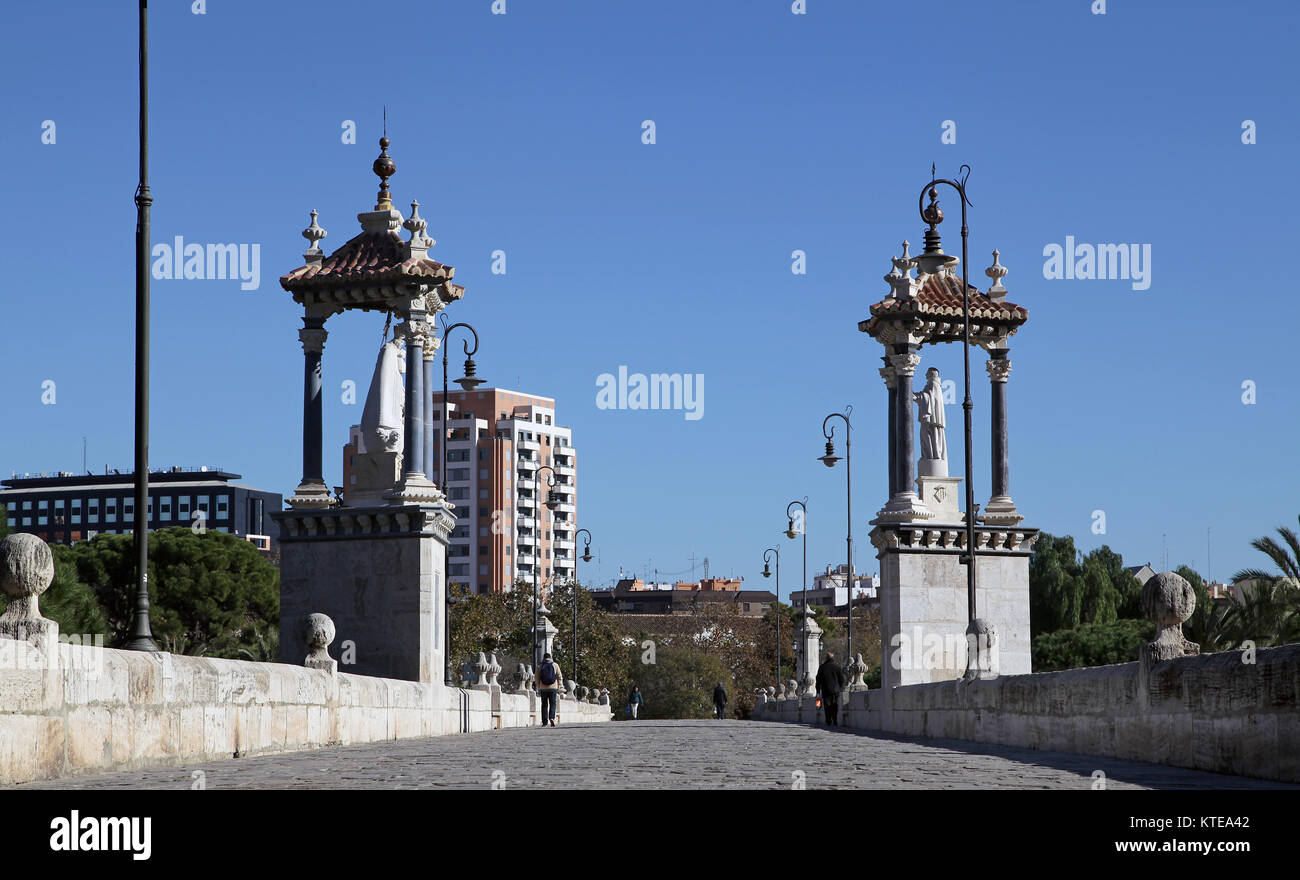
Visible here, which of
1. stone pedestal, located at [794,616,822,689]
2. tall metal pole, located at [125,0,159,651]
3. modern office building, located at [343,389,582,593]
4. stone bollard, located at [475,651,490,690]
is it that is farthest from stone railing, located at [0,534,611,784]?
modern office building, located at [343,389,582,593]

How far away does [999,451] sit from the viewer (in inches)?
1406

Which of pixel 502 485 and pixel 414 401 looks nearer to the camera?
pixel 414 401

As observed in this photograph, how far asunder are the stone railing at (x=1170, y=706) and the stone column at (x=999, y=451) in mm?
16711

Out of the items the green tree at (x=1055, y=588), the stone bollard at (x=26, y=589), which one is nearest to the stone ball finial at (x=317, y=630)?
the stone bollard at (x=26, y=589)

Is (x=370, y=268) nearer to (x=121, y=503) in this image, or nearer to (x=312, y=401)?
(x=312, y=401)

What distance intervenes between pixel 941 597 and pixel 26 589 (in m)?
25.7

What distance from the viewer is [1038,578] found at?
76562mm

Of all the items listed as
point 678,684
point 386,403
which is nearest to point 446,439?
point 386,403

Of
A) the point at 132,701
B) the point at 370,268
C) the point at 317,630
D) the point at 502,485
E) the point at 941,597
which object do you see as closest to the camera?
the point at 132,701

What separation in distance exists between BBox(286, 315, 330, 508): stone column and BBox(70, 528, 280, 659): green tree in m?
29.6

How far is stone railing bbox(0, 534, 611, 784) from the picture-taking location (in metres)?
9.79
